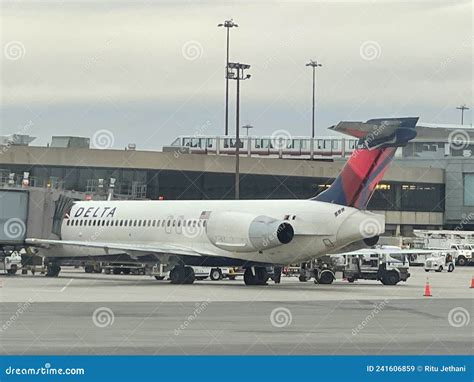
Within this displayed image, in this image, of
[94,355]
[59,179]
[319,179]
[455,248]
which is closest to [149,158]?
[59,179]

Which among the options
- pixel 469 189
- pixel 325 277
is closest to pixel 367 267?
pixel 325 277

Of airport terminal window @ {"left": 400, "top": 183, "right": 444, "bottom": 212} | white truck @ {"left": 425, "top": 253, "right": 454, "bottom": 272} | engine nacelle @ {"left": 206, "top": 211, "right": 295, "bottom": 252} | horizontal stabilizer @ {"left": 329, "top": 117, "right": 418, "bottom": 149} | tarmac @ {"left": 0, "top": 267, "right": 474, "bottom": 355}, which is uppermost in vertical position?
horizontal stabilizer @ {"left": 329, "top": 117, "right": 418, "bottom": 149}

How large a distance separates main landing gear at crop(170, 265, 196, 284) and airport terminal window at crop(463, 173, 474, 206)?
67.4 metres

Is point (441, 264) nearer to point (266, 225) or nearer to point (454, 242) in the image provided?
point (454, 242)

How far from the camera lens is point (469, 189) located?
116625mm

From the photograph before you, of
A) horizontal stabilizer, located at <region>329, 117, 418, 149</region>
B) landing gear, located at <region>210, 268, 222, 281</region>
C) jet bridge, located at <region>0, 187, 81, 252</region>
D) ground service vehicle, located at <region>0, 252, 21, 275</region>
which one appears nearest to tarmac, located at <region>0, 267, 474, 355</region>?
horizontal stabilizer, located at <region>329, 117, 418, 149</region>

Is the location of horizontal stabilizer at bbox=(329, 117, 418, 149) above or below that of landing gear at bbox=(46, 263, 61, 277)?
above

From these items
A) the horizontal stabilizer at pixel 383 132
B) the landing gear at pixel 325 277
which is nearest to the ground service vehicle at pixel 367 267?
the landing gear at pixel 325 277

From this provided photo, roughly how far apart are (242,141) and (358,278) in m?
75.6

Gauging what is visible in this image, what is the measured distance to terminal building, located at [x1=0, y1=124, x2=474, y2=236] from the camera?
94.8 metres

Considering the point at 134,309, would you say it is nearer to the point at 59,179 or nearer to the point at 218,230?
the point at 218,230

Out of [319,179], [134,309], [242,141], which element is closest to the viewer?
[134,309]

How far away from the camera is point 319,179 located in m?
109

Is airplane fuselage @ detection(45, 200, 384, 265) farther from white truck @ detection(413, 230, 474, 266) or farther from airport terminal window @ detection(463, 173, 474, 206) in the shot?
airport terminal window @ detection(463, 173, 474, 206)
